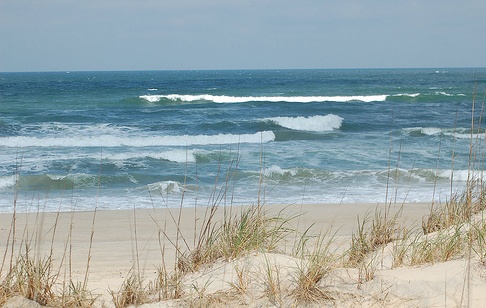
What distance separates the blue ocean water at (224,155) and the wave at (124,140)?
2.0 inches

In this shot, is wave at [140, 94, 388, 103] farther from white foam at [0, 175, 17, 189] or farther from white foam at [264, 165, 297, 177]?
white foam at [0, 175, 17, 189]

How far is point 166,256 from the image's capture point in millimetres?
5629

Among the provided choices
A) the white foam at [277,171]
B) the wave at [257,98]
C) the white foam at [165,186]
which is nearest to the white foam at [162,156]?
the white foam at [277,171]

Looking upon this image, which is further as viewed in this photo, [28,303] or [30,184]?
[30,184]

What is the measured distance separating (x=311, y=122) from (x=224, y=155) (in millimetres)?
9772

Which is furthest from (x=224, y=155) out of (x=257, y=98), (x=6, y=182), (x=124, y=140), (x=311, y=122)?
(x=257, y=98)

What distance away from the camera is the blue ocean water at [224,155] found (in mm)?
9172

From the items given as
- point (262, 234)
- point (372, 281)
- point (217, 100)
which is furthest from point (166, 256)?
point (217, 100)

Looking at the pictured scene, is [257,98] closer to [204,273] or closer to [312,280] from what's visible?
[204,273]

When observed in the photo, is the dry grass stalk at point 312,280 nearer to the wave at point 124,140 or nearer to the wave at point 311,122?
the wave at point 124,140

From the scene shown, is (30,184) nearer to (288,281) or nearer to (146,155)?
(146,155)

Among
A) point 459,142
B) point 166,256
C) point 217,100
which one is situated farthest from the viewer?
point 217,100

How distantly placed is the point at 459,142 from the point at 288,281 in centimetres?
1342

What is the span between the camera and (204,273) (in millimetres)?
3877
